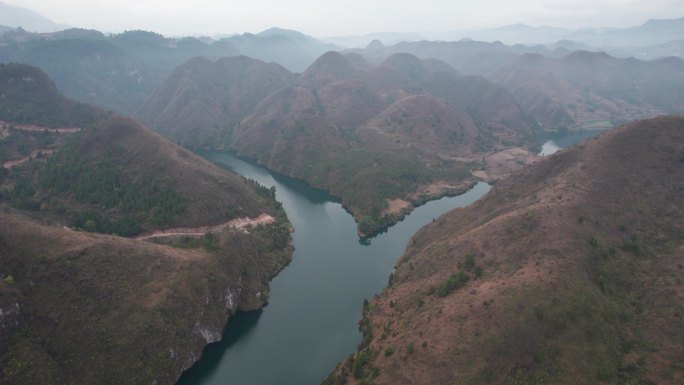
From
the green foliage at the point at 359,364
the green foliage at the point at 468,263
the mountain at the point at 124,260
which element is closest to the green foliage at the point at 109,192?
the mountain at the point at 124,260

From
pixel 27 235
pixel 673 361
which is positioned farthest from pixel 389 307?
pixel 27 235

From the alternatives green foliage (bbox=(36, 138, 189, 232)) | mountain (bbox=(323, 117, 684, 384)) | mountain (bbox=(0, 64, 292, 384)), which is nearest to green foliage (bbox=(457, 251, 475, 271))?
mountain (bbox=(323, 117, 684, 384))

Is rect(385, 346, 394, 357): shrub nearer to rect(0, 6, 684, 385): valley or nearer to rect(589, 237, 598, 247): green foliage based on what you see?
rect(0, 6, 684, 385): valley

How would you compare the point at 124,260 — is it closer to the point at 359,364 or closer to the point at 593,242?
the point at 359,364

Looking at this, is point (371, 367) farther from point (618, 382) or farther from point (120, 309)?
point (120, 309)

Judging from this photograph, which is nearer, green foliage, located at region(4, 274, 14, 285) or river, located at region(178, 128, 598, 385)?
green foliage, located at region(4, 274, 14, 285)
